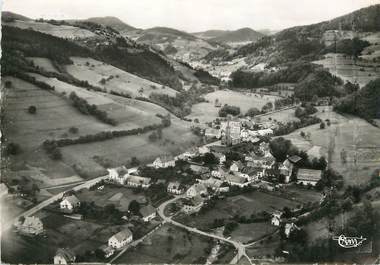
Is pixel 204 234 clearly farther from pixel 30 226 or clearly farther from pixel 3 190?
pixel 3 190

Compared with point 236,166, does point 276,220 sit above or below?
below

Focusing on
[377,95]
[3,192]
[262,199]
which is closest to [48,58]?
[3,192]

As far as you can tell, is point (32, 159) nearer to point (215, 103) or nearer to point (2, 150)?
point (2, 150)

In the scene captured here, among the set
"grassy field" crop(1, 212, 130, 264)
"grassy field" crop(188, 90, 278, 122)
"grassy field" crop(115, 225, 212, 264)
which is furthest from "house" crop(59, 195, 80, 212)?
"grassy field" crop(188, 90, 278, 122)

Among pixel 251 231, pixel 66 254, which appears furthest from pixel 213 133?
pixel 66 254

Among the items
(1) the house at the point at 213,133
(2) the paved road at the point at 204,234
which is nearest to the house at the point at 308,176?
(1) the house at the point at 213,133

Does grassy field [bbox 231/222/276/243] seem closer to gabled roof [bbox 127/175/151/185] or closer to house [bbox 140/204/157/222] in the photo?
house [bbox 140/204/157/222]
